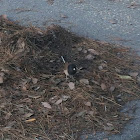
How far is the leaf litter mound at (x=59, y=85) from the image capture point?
311 centimetres

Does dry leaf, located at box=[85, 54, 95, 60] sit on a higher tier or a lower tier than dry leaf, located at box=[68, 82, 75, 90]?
higher

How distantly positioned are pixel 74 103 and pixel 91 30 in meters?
1.67

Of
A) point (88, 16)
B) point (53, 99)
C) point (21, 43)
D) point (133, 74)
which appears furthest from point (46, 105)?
point (88, 16)

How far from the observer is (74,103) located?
331 centimetres

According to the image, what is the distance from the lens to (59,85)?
11.5 ft

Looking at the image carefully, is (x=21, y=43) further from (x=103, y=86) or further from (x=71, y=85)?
(x=103, y=86)

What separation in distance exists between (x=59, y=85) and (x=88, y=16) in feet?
6.39

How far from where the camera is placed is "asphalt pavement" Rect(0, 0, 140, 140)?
15.2ft

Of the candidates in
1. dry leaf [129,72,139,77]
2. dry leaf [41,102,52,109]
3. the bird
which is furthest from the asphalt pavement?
dry leaf [41,102,52,109]

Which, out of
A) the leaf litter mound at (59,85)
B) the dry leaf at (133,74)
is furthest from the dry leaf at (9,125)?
the dry leaf at (133,74)

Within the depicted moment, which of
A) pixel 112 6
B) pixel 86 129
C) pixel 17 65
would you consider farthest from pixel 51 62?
pixel 112 6

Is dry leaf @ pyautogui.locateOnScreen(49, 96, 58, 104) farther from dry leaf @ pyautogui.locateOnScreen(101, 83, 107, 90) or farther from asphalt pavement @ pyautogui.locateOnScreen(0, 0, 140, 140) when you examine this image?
asphalt pavement @ pyautogui.locateOnScreen(0, 0, 140, 140)

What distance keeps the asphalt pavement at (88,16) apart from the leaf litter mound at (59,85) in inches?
15.3

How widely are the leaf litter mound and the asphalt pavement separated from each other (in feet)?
1.28
